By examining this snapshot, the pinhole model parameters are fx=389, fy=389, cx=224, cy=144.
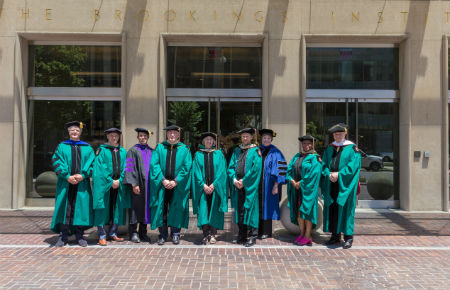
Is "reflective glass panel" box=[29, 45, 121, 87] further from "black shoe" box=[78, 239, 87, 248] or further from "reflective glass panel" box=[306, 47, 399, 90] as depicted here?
"reflective glass panel" box=[306, 47, 399, 90]

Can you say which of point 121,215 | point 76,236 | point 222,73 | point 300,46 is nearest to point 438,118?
point 300,46

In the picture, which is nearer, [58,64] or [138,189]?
[138,189]

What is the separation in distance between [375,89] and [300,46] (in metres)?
2.44

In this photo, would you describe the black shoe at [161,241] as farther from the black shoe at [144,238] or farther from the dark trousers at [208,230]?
the dark trousers at [208,230]

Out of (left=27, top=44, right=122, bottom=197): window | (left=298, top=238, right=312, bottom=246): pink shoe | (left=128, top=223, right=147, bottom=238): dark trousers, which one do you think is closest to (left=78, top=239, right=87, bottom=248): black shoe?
(left=128, top=223, right=147, bottom=238): dark trousers

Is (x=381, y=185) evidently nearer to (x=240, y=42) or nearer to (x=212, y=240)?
(x=240, y=42)

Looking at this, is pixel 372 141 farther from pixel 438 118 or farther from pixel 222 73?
pixel 222 73

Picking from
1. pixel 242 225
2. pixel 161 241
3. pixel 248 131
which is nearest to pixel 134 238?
pixel 161 241

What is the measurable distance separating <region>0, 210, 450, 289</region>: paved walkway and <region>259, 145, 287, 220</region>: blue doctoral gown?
1.69ft

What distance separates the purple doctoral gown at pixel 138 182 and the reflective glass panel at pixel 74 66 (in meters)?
4.30

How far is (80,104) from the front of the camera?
34.3 ft

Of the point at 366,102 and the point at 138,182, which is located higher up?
the point at 366,102

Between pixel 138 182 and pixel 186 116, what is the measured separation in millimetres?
3925

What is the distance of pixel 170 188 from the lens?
6.67m
